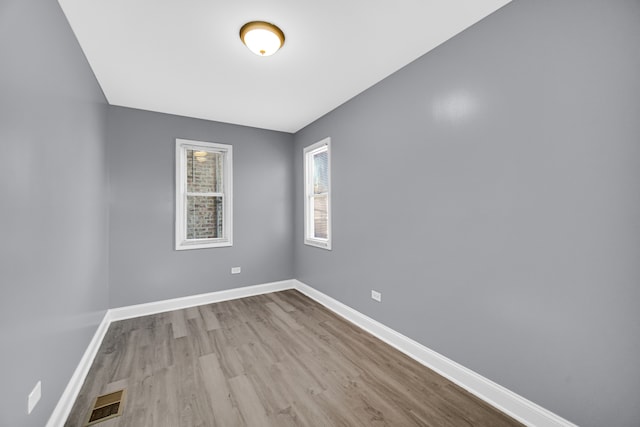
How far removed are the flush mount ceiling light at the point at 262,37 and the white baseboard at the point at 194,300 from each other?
329 cm

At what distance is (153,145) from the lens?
12.0 feet

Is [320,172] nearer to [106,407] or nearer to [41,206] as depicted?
[41,206]

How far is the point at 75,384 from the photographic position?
Answer: 202 centimetres

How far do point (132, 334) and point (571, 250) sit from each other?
3977 mm

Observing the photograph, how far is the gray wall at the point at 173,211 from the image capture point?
3471 mm

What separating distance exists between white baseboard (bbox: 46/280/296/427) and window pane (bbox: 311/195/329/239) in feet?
3.59

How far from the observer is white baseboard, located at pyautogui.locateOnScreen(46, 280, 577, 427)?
1.69 metres

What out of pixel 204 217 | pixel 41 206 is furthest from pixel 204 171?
pixel 41 206

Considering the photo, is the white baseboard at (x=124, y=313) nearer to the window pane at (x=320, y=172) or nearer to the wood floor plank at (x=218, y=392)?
the wood floor plank at (x=218, y=392)

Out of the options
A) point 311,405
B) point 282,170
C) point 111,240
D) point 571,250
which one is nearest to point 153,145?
point 111,240

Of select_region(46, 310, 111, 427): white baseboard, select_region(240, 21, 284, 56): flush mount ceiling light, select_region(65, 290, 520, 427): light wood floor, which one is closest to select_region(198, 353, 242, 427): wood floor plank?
select_region(65, 290, 520, 427): light wood floor

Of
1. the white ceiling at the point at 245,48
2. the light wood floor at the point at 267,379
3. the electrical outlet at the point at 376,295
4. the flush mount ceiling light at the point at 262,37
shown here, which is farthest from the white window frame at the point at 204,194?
the electrical outlet at the point at 376,295

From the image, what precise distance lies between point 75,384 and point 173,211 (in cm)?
220

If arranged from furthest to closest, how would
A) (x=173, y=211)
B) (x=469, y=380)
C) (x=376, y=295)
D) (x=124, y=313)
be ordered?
(x=173, y=211), (x=124, y=313), (x=376, y=295), (x=469, y=380)
